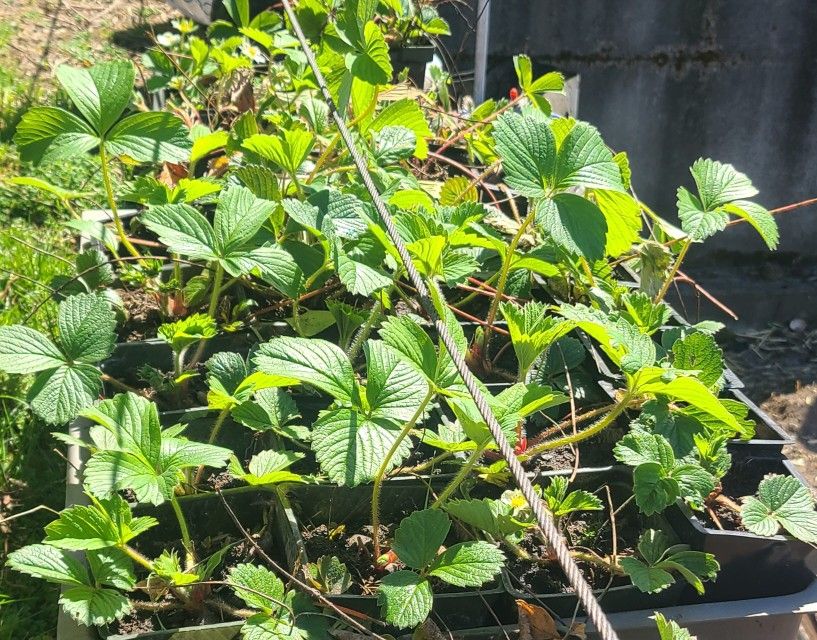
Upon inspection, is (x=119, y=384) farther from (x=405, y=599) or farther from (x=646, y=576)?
(x=646, y=576)

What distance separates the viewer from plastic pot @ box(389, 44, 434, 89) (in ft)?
8.61

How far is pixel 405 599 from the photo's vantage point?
3.08ft

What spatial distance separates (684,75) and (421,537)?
11.2 feet

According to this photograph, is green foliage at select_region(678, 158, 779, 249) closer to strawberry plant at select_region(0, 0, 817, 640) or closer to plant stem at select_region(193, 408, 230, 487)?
strawberry plant at select_region(0, 0, 817, 640)

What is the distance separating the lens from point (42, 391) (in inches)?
43.9

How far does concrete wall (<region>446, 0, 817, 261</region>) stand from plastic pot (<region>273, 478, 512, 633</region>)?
2.77m

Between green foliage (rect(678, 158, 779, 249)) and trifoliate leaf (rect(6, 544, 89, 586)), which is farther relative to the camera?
green foliage (rect(678, 158, 779, 249))

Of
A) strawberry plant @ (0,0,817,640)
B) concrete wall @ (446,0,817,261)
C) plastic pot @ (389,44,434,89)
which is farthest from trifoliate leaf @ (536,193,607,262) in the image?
concrete wall @ (446,0,817,261)

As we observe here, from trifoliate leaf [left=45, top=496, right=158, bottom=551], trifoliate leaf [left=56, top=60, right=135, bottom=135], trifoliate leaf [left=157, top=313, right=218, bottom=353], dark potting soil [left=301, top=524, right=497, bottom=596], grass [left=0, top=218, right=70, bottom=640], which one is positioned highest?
A: trifoliate leaf [left=56, top=60, right=135, bottom=135]

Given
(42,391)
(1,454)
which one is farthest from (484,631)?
(1,454)

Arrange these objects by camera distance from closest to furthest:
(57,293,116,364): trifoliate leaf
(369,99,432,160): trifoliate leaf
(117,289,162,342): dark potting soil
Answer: (57,293,116,364): trifoliate leaf, (117,289,162,342): dark potting soil, (369,99,432,160): trifoliate leaf

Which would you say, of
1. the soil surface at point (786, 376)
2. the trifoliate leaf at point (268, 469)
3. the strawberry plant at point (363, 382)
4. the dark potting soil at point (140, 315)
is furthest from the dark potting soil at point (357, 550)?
the soil surface at point (786, 376)

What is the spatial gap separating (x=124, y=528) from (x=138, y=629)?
15 centimetres

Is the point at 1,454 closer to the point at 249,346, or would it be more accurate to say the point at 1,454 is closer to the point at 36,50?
the point at 249,346
